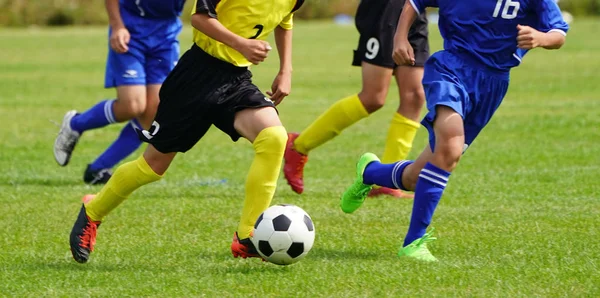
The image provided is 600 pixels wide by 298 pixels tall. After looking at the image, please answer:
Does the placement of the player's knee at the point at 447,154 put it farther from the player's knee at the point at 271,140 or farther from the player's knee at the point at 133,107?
Answer: the player's knee at the point at 133,107

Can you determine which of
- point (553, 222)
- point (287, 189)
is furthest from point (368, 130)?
point (553, 222)

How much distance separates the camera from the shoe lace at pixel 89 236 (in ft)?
17.0

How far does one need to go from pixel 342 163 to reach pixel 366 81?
1.88 metres

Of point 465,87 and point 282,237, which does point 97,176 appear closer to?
point 282,237

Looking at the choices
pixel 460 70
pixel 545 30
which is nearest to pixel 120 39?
pixel 460 70

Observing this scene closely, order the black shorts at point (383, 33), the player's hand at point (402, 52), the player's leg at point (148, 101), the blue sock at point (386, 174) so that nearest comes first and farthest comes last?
the player's hand at point (402, 52), the blue sock at point (386, 174), the black shorts at point (383, 33), the player's leg at point (148, 101)

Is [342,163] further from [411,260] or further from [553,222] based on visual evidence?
[411,260]

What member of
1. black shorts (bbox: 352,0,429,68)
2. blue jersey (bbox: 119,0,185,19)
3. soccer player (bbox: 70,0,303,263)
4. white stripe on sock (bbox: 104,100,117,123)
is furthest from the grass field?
blue jersey (bbox: 119,0,185,19)

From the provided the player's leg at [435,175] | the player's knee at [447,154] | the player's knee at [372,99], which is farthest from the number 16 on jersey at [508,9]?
the player's knee at [372,99]

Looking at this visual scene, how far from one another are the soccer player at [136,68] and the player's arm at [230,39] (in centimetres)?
254

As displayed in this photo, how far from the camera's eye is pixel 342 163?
29.0 feet

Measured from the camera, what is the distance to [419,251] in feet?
16.7

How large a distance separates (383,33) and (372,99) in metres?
0.46

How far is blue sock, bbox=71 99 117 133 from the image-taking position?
786cm
